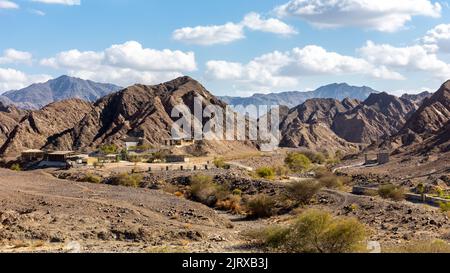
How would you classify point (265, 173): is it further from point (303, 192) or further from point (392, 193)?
point (303, 192)

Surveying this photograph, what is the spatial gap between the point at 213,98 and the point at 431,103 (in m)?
52.0

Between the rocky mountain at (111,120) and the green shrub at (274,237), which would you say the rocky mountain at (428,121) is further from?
the green shrub at (274,237)

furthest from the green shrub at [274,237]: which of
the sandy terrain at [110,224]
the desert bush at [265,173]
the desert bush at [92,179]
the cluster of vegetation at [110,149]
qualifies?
the cluster of vegetation at [110,149]

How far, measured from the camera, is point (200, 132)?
407ft

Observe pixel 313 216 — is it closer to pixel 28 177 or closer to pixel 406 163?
pixel 28 177

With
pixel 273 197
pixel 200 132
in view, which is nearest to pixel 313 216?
pixel 273 197

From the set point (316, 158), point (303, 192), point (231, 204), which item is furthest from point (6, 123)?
point (303, 192)

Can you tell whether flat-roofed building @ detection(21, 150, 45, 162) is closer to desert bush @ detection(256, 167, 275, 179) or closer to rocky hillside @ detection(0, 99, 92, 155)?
rocky hillside @ detection(0, 99, 92, 155)

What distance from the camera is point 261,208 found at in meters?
39.9

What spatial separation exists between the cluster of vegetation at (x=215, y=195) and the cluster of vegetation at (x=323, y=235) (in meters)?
19.8

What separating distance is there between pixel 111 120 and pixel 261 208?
9104cm

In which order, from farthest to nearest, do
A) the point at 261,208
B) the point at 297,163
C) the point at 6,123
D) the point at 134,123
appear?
the point at 6,123, the point at 134,123, the point at 297,163, the point at 261,208
